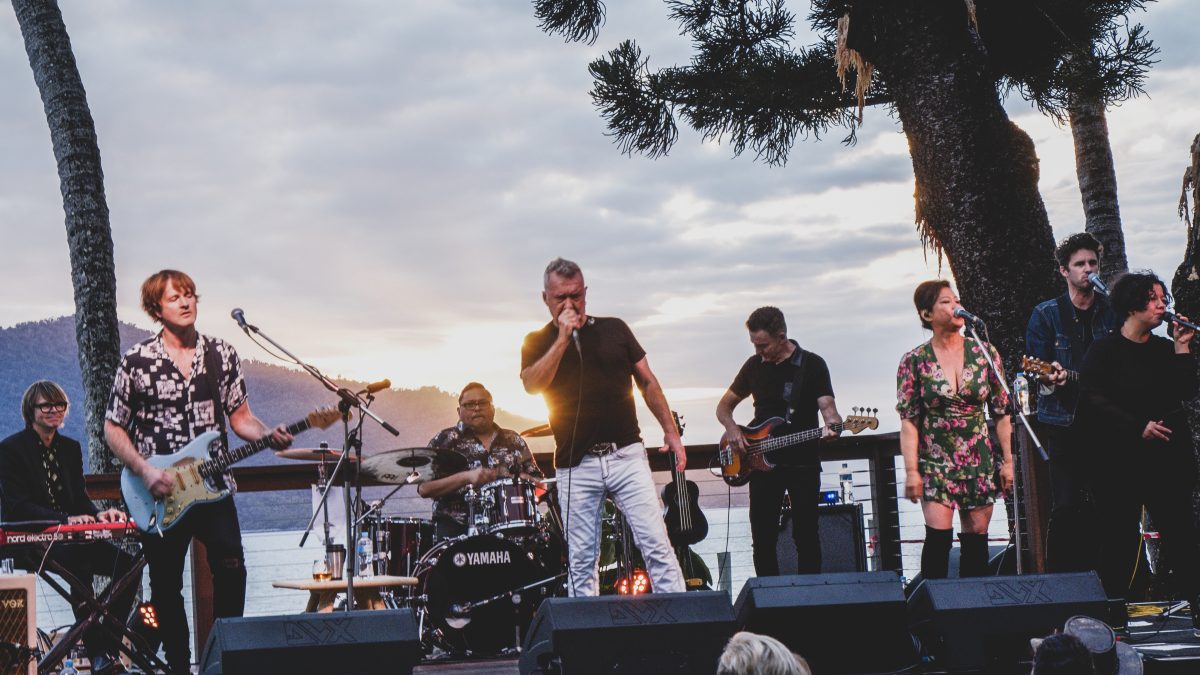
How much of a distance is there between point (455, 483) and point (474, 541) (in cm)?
47

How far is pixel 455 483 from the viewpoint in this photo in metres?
8.01

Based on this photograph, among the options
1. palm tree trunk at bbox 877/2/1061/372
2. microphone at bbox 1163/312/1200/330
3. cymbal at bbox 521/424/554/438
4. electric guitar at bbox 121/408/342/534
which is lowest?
electric guitar at bbox 121/408/342/534

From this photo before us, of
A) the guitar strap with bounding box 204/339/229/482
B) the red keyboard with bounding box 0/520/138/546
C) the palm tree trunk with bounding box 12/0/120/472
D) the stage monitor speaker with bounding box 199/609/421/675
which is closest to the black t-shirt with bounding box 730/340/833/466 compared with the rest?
the guitar strap with bounding box 204/339/229/482

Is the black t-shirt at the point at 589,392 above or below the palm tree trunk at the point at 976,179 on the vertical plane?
below

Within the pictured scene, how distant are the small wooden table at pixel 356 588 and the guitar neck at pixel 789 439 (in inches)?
91.1

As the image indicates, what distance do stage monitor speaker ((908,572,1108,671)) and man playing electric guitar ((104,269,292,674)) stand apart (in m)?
2.93

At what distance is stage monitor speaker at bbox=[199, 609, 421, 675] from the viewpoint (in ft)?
14.2

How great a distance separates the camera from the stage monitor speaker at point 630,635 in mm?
4531

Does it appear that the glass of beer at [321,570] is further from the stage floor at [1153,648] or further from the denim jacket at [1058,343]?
the denim jacket at [1058,343]

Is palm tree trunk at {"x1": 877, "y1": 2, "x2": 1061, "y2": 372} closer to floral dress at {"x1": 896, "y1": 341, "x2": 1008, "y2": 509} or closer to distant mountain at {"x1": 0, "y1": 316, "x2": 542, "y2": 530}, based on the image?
floral dress at {"x1": 896, "y1": 341, "x2": 1008, "y2": 509}

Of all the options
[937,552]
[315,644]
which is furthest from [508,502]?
[315,644]

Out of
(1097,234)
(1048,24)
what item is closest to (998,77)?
(1048,24)

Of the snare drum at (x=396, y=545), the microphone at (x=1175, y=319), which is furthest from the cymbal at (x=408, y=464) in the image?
the microphone at (x=1175, y=319)

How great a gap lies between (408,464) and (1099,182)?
7.10 meters
